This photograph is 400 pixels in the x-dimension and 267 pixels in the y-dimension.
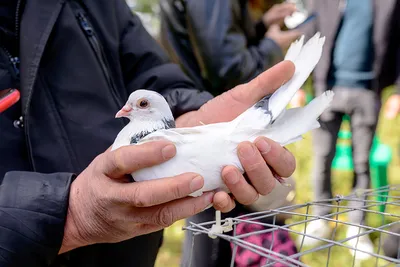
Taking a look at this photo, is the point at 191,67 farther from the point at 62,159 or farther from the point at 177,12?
the point at 62,159

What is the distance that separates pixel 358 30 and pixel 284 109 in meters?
1.76

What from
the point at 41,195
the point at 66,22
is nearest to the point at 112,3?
the point at 66,22

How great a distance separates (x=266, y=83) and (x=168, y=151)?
0.71 ft

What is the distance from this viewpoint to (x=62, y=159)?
833 millimetres

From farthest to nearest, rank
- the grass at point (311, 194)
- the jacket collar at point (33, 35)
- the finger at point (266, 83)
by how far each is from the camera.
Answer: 1. the grass at point (311, 194)
2. the jacket collar at point (33, 35)
3. the finger at point (266, 83)

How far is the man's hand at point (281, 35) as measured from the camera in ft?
6.05

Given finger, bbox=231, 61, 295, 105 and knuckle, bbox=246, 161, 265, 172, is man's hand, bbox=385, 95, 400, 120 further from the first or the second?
knuckle, bbox=246, 161, 265, 172

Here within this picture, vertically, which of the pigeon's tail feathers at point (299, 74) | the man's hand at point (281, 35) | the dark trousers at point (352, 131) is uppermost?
the pigeon's tail feathers at point (299, 74)

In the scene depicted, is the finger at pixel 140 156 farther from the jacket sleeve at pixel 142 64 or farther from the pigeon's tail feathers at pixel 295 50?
the jacket sleeve at pixel 142 64

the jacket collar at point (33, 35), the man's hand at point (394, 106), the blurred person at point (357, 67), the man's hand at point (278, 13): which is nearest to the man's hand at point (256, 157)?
the jacket collar at point (33, 35)

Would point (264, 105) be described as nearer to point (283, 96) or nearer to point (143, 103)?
point (283, 96)

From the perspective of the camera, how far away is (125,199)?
2.02 feet

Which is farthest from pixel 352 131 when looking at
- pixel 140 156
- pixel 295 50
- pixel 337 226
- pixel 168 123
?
pixel 140 156

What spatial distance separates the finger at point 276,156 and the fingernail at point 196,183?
0.10 m
